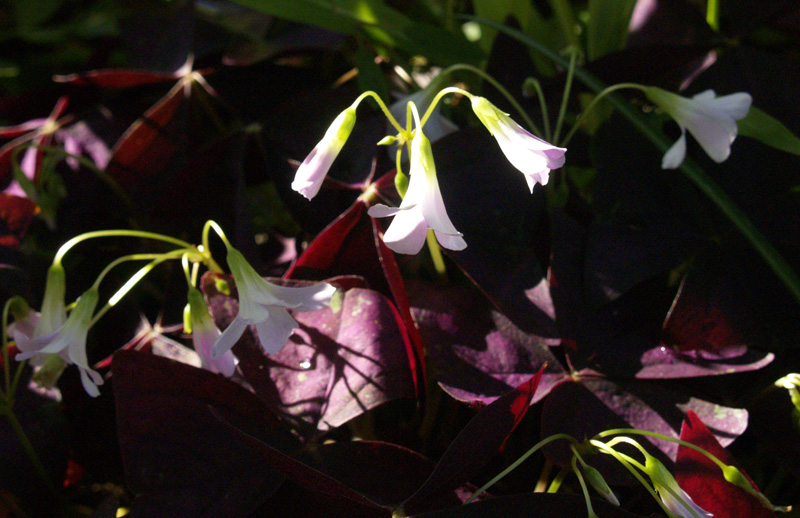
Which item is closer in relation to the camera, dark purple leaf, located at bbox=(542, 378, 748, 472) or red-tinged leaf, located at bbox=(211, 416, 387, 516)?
red-tinged leaf, located at bbox=(211, 416, 387, 516)

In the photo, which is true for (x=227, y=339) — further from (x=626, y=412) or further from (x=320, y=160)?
(x=626, y=412)

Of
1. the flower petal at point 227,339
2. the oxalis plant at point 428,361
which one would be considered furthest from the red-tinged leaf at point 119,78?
the flower petal at point 227,339

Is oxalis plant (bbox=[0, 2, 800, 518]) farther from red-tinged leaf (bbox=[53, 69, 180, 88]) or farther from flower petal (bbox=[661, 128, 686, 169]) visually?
red-tinged leaf (bbox=[53, 69, 180, 88])

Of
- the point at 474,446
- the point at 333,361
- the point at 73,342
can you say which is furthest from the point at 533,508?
the point at 73,342

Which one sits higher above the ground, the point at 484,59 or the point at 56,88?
the point at 484,59

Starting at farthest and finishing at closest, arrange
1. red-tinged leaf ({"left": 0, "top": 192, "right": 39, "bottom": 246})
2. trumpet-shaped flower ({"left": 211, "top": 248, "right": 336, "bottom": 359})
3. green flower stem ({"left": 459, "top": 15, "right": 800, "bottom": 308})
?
red-tinged leaf ({"left": 0, "top": 192, "right": 39, "bottom": 246}) < green flower stem ({"left": 459, "top": 15, "right": 800, "bottom": 308}) < trumpet-shaped flower ({"left": 211, "top": 248, "right": 336, "bottom": 359})

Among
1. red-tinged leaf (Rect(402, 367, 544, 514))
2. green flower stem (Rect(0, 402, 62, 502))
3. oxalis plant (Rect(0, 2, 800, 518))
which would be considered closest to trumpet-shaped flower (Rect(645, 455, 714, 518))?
oxalis plant (Rect(0, 2, 800, 518))

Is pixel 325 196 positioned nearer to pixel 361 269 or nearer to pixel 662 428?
pixel 361 269

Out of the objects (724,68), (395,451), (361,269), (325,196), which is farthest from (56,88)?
(724,68)
